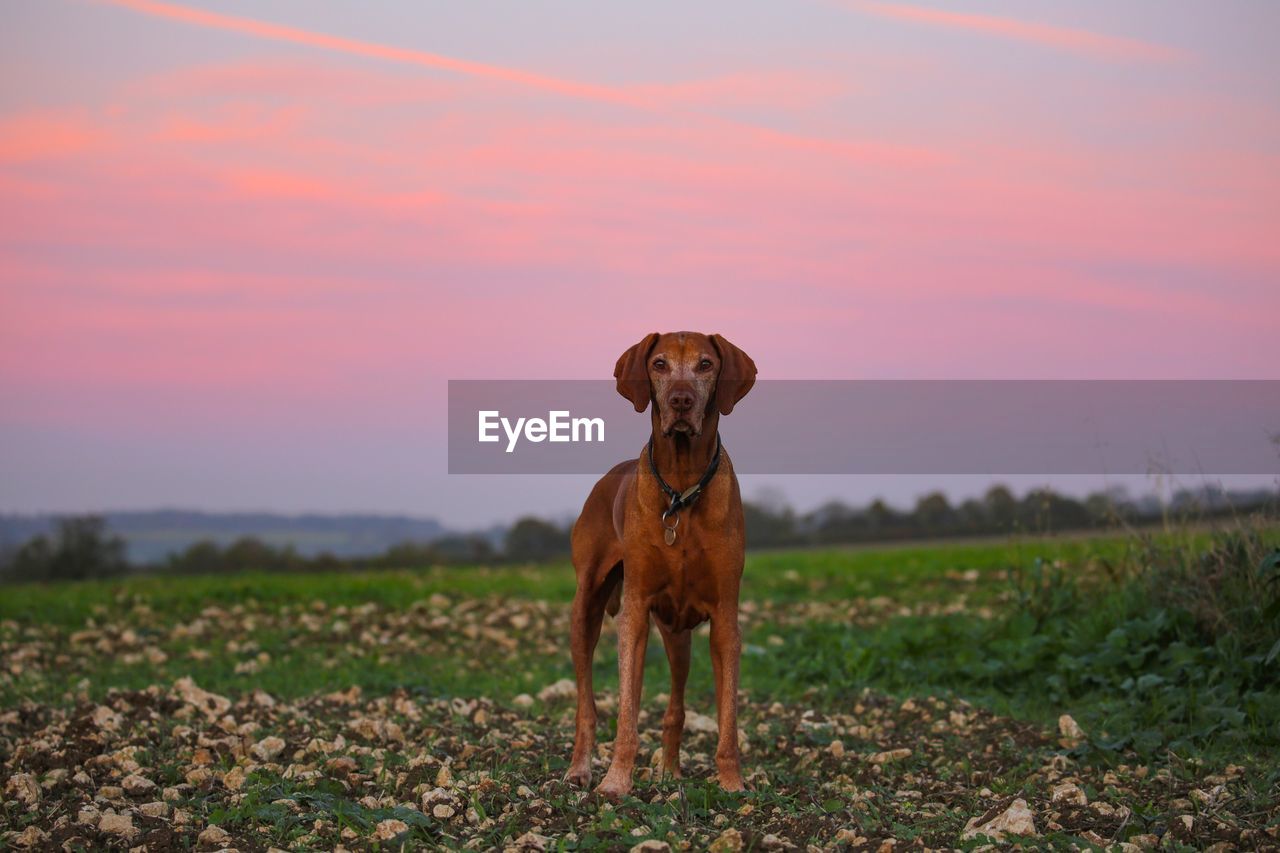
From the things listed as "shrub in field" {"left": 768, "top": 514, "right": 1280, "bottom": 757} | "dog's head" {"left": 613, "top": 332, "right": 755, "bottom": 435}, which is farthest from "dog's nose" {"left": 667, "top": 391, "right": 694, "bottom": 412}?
"shrub in field" {"left": 768, "top": 514, "right": 1280, "bottom": 757}

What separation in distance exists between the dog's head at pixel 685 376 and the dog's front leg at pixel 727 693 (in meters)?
1.05

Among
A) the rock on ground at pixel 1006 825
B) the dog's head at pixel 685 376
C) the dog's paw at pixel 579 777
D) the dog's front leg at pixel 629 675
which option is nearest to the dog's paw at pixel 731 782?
the dog's front leg at pixel 629 675

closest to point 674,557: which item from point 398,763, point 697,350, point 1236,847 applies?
point 697,350

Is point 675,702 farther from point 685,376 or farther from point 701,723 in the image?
point 685,376

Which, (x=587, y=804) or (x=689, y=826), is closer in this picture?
(x=689, y=826)

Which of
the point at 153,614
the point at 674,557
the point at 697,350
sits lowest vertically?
the point at 153,614

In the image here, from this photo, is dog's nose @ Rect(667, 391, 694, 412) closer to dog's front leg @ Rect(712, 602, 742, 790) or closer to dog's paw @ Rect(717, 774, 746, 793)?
dog's front leg @ Rect(712, 602, 742, 790)

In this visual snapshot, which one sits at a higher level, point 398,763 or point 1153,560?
point 1153,560

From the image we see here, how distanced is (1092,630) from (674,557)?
19.7 ft

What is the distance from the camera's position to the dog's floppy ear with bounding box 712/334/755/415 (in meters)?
7.07

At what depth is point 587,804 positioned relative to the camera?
677 cm

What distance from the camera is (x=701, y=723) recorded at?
9516mm

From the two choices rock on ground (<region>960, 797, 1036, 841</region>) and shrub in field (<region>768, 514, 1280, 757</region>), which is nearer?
rock on ground (<region>960, 797, 1036, 841</region>)

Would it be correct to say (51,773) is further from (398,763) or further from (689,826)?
(689,826)
